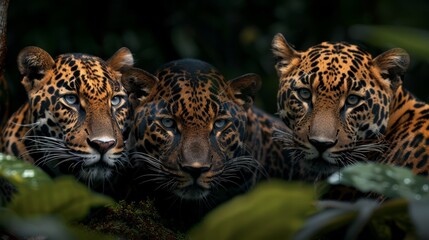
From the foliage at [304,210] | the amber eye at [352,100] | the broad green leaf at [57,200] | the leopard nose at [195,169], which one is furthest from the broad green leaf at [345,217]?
the amber eye at [352,100]

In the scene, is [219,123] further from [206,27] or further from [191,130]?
[206,27]

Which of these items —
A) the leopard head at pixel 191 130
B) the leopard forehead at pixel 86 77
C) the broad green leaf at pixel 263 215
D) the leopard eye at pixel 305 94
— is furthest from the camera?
the leopard eye at pixel 305 94

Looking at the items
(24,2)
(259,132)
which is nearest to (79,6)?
(24,2)

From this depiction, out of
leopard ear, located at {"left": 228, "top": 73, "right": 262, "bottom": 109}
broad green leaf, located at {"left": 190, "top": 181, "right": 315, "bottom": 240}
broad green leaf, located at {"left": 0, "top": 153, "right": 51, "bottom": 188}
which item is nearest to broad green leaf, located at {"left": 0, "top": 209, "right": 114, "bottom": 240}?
broad green leaf, located at {"left": 0, "top": 153, "right": 51, "bottom": 188}

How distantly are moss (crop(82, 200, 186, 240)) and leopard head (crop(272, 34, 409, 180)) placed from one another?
1.15m

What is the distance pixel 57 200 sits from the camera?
317 cm

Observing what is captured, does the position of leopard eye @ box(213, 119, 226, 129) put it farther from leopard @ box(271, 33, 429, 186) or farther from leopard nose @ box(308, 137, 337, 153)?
leopard nose @ box(308, 137, 337, 153)

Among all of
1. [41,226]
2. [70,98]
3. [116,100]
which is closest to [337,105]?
[116,100]

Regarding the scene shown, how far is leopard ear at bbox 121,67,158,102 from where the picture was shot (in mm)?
6758

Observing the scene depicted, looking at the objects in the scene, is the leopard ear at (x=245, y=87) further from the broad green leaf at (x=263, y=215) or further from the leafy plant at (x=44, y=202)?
the broad green leaf at (x=263, y=215)

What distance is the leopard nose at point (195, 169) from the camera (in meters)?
6.19

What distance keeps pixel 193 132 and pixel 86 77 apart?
87 cm

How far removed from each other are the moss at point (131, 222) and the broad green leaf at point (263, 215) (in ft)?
8.35

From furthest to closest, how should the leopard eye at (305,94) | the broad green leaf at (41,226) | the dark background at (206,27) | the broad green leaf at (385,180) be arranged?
the dark background at (206,27), the leopard eye at (305,94), the broad green leaf at (385,180), the broad green leaf at (41,226)
